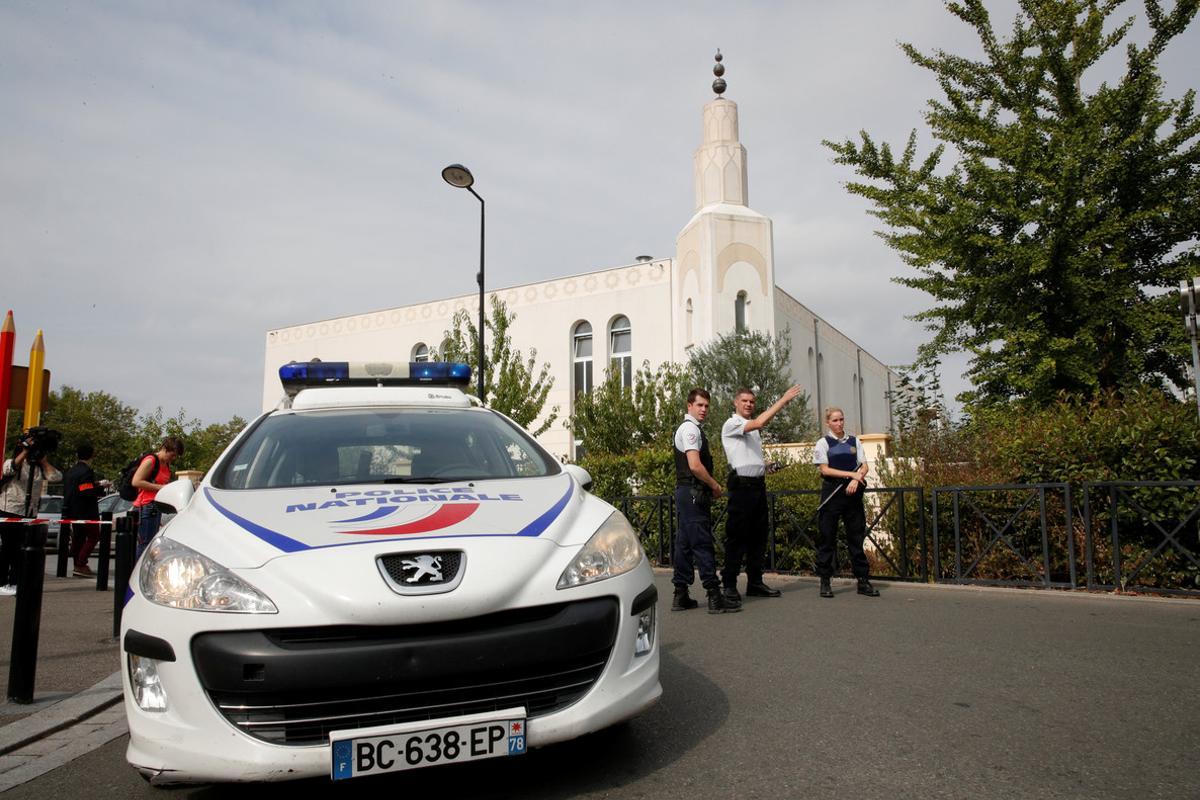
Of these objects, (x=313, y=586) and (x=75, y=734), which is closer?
(x=313, y=586)

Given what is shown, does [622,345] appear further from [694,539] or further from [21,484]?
[694,539]

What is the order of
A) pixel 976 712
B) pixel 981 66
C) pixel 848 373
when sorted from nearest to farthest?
pixel 976 712 → pixel 981 66 → pixel 848 373

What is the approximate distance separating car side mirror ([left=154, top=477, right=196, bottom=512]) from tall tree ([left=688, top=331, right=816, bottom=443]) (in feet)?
74.0

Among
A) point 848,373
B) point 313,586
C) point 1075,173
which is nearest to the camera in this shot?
point 313,586

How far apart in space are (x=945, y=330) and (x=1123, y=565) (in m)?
6.94

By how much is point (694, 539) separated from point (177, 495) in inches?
178

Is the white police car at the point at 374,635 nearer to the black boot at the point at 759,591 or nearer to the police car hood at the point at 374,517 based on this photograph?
the police car hood at the point at 374,517

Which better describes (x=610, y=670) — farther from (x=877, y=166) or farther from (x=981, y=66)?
(x=981, y=66)

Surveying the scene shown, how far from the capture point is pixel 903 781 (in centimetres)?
316

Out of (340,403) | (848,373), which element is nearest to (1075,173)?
(340,403)

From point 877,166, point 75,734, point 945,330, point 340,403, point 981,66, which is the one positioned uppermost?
point 981,66

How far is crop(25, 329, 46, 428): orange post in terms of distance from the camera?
350 inches

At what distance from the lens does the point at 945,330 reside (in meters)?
14.5

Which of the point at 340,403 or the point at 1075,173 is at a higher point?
the point at 1075,173
